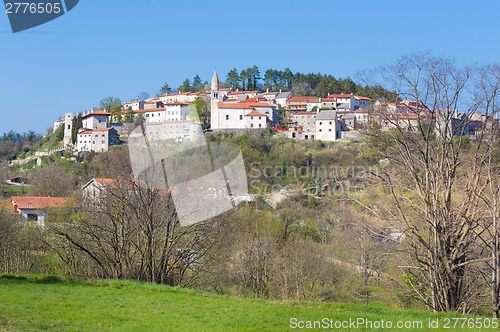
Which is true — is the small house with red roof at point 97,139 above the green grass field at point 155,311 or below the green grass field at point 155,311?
above

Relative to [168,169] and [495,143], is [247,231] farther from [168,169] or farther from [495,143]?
[495,143]

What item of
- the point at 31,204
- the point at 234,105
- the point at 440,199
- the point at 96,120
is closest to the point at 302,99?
the point at 234,105

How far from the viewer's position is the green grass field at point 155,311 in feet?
27.6

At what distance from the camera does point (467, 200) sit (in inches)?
391

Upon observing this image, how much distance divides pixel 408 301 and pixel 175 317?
1023 centimetres

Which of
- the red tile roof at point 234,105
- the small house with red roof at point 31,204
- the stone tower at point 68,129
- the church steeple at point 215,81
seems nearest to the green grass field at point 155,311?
the small house with red roof at point 31,204

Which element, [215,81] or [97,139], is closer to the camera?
[97,139]

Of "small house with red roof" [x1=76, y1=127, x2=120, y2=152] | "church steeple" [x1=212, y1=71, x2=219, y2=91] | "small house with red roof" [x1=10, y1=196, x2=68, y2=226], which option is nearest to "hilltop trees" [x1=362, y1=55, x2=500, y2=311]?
"small house with red roof" [x1=10, y1=196, x2=68, y2=226]

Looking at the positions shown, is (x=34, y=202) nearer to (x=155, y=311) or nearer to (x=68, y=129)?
(x=155, y=311)

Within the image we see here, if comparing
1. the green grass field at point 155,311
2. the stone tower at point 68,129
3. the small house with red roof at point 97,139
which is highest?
the stone tower at point 68,129

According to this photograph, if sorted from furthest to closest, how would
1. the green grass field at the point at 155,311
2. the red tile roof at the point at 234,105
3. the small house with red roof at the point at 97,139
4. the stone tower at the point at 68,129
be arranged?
1. the stone tower at the point at 68,129
2. the red tile roof at the point at 234,105
3. the small house with red roof at the point at 97,139
4. the green grass field at the point at 155,311

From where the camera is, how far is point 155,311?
955 centimetres

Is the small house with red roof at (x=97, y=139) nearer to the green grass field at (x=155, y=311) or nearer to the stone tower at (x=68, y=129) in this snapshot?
the stone tower at (x=68, y=129)

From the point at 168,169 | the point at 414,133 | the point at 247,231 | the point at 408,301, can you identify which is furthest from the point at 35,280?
the point at 247,231
